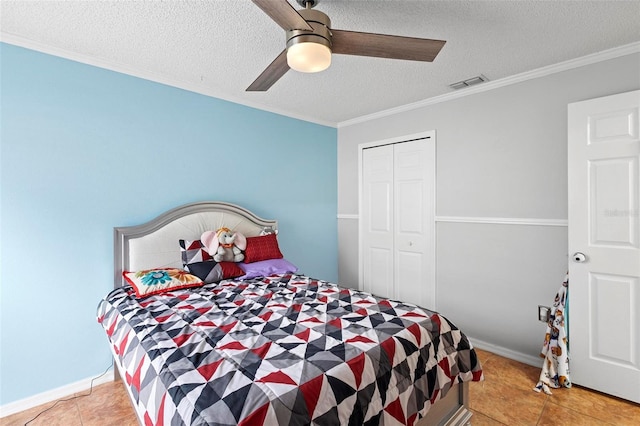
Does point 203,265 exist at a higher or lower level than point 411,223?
lower

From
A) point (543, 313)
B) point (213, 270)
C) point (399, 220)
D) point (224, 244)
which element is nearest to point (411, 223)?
point (399, 220)

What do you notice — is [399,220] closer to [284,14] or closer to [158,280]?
[158,280]

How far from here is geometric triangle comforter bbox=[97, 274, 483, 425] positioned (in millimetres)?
1127

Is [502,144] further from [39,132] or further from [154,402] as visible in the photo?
[39,132]

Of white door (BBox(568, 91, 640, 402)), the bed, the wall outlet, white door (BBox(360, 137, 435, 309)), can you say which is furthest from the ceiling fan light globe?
the wall outlet

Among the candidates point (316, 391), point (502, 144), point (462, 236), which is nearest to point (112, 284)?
point (316, 391)

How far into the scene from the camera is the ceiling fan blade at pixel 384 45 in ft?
5.04

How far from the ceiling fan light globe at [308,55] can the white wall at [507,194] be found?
6.87 feet

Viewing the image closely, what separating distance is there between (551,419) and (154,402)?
2.34 m

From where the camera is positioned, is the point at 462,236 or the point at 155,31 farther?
the point at 462,236

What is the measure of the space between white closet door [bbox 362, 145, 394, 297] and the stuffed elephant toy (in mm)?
1738

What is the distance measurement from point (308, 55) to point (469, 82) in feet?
6.61

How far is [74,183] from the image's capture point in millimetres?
2348

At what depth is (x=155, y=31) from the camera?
206 cm
